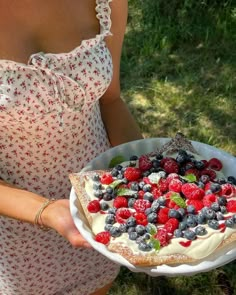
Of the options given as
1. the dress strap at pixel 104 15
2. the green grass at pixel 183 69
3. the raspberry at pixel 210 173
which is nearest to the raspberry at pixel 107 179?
the raspberry at pixel 210 173

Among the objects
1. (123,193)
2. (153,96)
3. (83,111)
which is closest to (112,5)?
(83,111)

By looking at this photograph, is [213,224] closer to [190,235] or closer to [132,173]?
[190,235]

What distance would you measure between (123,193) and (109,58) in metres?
0.33

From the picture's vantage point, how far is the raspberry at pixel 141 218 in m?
1.24

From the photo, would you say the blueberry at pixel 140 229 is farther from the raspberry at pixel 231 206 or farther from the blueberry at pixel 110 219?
the raspberry at pixel 231 206

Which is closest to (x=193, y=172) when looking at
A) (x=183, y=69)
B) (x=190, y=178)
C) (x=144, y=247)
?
(x=190, y=178)

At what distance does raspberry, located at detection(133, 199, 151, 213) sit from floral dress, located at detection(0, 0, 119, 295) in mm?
257

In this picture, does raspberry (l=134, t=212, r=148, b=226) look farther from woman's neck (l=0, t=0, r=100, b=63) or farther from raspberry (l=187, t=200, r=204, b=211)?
woman's neck (l=0, t=0, r=100, b=63)

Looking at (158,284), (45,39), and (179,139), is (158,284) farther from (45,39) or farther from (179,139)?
(45,39)

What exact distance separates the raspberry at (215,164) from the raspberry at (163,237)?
23cm

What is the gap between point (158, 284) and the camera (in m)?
2.15

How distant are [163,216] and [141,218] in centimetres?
5

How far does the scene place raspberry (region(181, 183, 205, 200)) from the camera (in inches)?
49.8

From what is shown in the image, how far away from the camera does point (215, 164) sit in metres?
1.36
